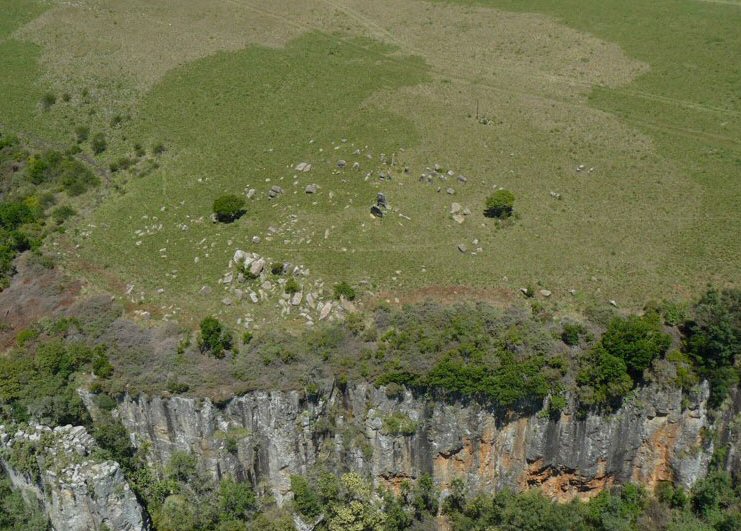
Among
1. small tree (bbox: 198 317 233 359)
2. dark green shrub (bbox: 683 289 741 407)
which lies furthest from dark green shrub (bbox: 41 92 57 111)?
dark green shrub (bbox: 683 289 741 407)

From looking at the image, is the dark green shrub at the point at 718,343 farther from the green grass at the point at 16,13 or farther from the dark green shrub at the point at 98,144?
the green grass at the point at 16,13

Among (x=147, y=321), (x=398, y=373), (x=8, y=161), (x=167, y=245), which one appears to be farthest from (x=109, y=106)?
(x=398, y=373)

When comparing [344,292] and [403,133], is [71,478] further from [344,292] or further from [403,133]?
[403,133]

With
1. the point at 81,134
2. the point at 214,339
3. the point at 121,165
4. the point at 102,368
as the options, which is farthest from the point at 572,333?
the point at 81,134

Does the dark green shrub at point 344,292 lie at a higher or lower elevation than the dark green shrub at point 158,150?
lower

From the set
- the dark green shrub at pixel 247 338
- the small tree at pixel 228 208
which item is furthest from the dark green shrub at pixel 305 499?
the small tree at pixel 228 208

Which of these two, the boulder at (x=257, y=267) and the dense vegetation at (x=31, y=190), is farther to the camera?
the dense vegetation at (x=31, y=190)
